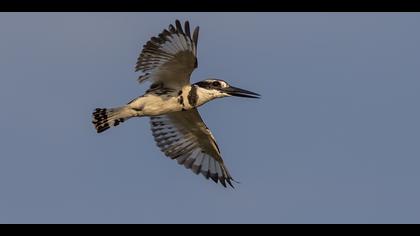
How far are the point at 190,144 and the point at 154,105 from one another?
140 centimetres

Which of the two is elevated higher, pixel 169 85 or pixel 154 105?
pixel 169 85

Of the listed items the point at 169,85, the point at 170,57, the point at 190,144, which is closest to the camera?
the point at 170,57

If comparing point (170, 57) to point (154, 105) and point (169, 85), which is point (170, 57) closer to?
point (169, 85)

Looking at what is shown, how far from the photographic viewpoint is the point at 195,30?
31.4 feet

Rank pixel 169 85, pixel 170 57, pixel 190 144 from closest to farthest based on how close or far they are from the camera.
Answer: pixel 170 57 → pixel 169 85 → pixel 190 144

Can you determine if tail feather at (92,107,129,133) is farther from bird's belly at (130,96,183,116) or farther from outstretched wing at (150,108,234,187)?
outstretched wing at (150,108,234,187)

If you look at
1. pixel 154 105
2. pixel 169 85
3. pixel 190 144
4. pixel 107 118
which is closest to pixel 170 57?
pixel 169 85

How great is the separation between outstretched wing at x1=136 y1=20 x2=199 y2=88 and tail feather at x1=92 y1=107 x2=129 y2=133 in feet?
1.36

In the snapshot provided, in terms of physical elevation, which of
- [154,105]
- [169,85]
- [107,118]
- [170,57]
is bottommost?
[107,118]

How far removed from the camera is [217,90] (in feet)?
33.4
